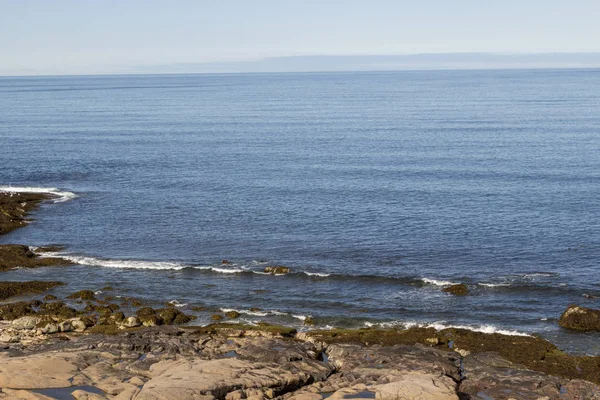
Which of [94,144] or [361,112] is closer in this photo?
[94,144]

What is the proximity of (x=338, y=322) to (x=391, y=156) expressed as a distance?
62.9 metres

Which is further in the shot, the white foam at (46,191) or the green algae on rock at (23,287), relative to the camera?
the white foam at (46,191)

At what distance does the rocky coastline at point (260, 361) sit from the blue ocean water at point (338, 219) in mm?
3565

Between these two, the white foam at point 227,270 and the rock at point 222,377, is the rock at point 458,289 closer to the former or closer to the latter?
the white foam at point 227,270

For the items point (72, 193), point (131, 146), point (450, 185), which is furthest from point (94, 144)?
point (450, 185)

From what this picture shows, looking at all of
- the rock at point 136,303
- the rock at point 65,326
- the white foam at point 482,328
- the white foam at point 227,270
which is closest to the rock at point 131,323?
the rock at point 65,326

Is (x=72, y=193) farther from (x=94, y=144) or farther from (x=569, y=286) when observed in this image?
(x=569, y=286)

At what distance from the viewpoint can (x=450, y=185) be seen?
9156 centimetres

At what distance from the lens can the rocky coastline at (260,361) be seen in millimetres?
38750

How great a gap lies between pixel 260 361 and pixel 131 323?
12708 mm

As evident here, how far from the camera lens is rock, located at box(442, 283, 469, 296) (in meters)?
56.9

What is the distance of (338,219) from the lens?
256 feet

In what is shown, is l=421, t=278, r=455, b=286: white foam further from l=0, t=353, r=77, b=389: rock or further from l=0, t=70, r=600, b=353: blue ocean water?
l=0, t=353, r=77, b=389: rock

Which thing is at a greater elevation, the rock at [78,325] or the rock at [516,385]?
the rock at [516,385]
